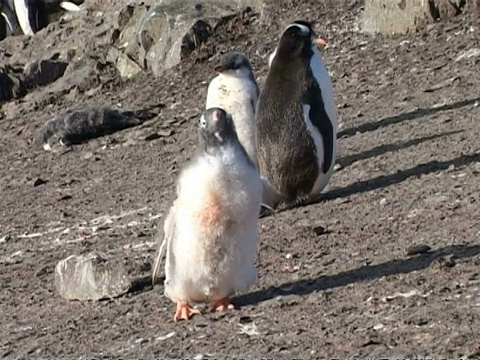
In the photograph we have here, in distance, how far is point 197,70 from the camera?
1332 centimetres

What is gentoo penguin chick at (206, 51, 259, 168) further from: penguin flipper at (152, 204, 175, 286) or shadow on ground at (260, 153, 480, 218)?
penguin flipper at (152, 204, 175, 286)

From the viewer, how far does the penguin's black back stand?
27.4 feet

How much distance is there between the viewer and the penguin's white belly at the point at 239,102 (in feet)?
29.1

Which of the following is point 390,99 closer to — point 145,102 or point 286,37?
point 286,37

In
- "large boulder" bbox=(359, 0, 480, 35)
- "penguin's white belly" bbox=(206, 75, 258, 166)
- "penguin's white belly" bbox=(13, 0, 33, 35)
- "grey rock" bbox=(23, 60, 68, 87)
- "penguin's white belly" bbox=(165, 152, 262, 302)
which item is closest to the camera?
"penguin's white belly" bbox=(165, 152, 262, 302)

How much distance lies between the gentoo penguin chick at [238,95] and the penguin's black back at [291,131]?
37 cm

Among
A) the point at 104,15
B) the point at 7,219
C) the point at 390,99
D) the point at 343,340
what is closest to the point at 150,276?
the point at 343,340

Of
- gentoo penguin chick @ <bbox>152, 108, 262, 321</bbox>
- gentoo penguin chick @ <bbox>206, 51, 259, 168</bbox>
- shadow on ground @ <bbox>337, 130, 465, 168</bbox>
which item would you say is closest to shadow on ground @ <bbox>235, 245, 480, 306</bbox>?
gentoo penguin chick @ <bbox>152, 108, 262, 321</bbox>

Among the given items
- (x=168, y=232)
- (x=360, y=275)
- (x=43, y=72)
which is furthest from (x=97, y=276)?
(x=43, y=72)

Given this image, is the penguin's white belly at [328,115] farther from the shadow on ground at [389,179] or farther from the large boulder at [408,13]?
the large boulder at [408,13]

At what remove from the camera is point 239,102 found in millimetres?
9047

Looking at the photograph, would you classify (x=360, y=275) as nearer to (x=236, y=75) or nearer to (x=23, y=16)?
(x=236, y=75)

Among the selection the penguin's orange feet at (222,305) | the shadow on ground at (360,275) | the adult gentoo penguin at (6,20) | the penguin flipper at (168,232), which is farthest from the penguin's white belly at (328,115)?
the adult gentoo penguin at (6,20)

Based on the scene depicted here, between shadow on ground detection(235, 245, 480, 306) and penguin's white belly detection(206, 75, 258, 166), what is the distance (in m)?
2.64
